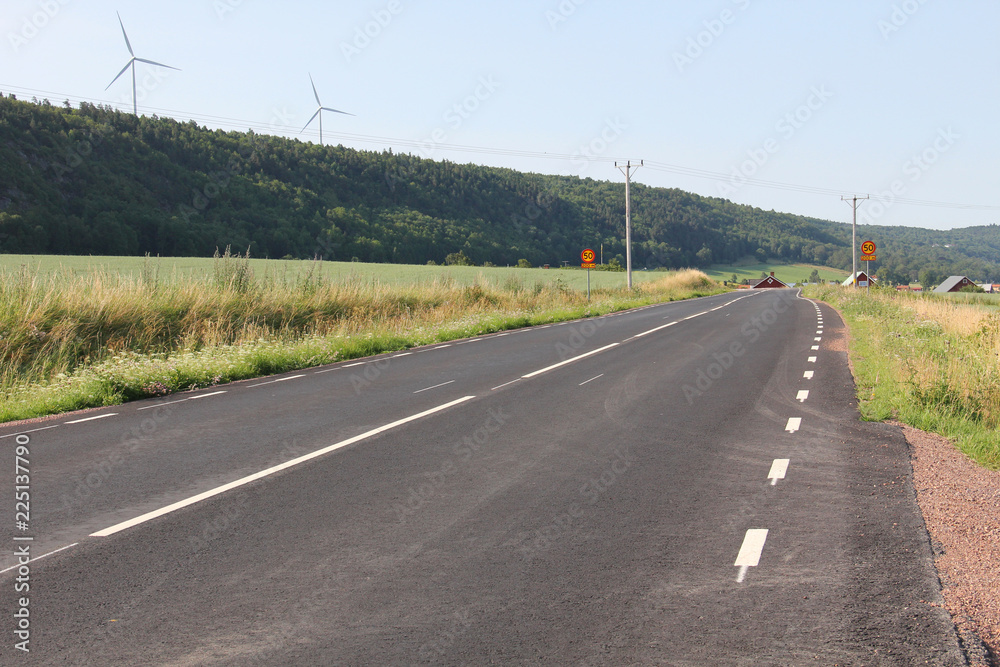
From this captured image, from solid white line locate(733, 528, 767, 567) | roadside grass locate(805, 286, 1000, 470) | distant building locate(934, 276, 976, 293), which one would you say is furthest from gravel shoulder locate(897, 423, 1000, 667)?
distant building locate(934, 276, 976, 293)

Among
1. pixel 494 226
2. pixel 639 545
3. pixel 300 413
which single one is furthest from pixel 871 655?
pixel 494 226

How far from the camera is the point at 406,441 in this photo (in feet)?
26.9

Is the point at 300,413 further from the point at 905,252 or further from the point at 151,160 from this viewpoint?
the point at 905,252

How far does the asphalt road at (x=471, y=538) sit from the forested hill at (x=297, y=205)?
5255 cm

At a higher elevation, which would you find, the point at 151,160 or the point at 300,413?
the point at 151,160

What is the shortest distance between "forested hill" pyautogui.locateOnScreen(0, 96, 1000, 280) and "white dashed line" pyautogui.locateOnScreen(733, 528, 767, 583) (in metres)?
56.8

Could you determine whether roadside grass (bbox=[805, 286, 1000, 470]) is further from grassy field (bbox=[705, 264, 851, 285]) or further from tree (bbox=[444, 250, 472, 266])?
grassy field (bbox=[705, 264, 851, 285])

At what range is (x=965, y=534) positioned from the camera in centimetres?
511

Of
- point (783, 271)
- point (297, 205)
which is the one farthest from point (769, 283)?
point (297, 205)

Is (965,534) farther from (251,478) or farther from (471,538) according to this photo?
(251,478)

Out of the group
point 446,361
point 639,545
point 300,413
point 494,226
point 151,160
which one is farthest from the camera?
point 494,226

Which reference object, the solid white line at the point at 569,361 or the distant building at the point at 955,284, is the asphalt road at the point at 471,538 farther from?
the distant building at the point at 955,284

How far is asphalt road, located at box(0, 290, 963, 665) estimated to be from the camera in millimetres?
3652

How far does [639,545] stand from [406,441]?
3778mm
